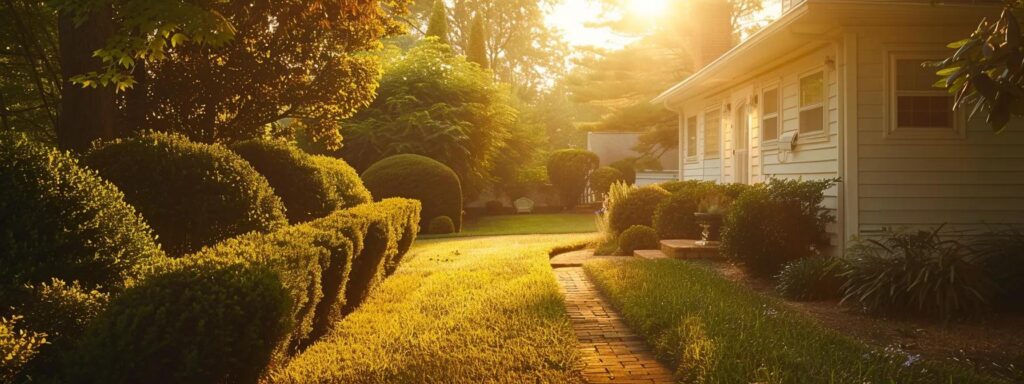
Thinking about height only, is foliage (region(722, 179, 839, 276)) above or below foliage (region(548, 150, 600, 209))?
below

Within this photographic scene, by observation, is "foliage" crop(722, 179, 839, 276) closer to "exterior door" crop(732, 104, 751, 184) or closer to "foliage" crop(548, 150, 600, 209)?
"exterior door" crop(732, 104, 751, 184)

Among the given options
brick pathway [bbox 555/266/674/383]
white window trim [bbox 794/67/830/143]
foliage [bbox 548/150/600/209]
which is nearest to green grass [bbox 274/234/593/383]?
Answer: brick pathway [bbox 555/266/674/383]

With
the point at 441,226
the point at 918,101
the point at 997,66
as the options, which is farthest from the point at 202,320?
the point at 441,226

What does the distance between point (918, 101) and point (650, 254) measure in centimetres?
403

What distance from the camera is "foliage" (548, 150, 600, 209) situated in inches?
1009

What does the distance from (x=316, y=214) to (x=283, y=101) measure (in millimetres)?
2018

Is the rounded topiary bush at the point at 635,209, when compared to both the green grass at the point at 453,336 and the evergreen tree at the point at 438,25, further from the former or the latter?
the evergreen tree at the point at 438,25

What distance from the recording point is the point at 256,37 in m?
8.34

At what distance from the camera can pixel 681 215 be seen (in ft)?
37.9

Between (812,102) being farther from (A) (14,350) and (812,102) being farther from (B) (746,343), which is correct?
(A) (14,350)

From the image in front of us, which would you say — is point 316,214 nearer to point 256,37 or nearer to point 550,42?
point 256,37

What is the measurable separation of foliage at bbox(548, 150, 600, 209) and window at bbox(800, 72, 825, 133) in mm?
15336

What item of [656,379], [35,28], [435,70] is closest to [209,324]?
[656,379]

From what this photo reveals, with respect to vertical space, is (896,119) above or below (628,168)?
below
